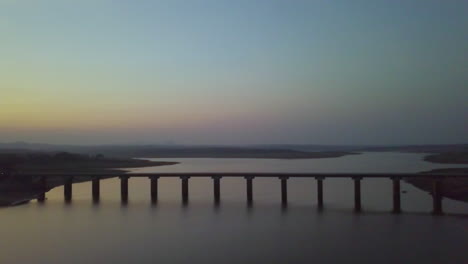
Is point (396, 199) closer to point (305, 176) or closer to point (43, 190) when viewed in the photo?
point (305, 176)

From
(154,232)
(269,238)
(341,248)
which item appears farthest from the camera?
(154,232)

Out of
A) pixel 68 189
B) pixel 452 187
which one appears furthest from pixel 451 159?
pixel 68 189

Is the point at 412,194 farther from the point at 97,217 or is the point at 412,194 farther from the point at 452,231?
the point at 97,217

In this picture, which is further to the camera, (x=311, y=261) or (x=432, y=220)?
(x=432, y=220)

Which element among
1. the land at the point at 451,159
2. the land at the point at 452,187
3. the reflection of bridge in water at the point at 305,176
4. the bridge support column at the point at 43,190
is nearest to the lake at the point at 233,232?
the reflection of bridge in water at the point at 305,176

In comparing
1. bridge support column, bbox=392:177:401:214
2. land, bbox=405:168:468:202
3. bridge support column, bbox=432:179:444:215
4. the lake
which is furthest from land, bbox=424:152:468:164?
bridge support column, bbox=392:177:401:214

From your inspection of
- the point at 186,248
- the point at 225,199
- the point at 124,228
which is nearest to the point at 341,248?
the point at 186,248

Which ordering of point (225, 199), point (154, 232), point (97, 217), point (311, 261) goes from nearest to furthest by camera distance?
point (311, 261)
point (154, 232)
point (97, 217)
point (225, 199)
